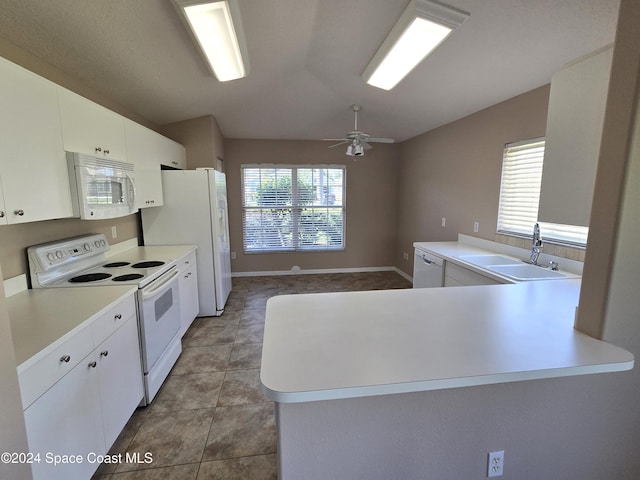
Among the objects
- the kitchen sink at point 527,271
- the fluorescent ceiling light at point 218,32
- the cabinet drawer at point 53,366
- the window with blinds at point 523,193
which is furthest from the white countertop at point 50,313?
the window with blinds at point 523,193

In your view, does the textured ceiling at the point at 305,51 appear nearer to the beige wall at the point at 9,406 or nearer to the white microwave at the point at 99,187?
the white microwave at the point at 99,187

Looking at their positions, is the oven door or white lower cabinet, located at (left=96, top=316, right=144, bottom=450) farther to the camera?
the oven door

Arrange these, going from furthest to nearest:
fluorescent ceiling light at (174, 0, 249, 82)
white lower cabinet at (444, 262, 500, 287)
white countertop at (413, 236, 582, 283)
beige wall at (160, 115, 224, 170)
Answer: beige wall at (160, 115, 224, 170) → white lower cabinet at (444, 262, 500, 287) → white countertop at (413, 236, 582, 283) → fluorescent ceiling light at (174, 0, 249, 82)

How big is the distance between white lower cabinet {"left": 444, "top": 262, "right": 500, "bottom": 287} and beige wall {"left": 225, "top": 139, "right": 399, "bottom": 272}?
2852mm

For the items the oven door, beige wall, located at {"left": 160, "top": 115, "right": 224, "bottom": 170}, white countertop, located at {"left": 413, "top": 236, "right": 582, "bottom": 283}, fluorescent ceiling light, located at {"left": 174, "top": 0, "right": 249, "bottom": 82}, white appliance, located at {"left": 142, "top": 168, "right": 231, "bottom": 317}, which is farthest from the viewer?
beige wall, located at {"left": 160, "top": 115, "right": 224, "bottom": 170}

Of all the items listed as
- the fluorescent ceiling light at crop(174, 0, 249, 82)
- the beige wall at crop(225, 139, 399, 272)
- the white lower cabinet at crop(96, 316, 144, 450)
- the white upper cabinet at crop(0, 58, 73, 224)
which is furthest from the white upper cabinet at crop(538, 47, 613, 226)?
the beige wall at crop(225, 139, 399, 272)

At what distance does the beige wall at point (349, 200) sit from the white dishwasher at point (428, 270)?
225 centimetres

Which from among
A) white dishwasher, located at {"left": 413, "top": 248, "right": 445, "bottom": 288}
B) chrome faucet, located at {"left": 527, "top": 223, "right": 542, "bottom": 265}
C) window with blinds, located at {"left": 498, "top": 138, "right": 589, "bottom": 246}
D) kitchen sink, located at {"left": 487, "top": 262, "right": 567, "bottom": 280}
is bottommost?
white dishwasher, located at {"left": 413, "top": 248, "right": 445, "bottom": 288}

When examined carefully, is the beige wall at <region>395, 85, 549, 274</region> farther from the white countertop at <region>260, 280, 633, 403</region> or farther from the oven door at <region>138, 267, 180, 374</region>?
the oven door at <region>138, 267, 180, 374</region>

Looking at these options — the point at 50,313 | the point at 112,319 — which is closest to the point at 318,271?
the point at 112,319

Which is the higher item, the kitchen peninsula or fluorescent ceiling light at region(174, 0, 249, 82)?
fluorescent ceiling light at region(174, 0, 249, 82)

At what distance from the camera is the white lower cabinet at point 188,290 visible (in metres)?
3.03

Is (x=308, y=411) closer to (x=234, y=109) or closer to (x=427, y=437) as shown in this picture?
(x=427, y=437)

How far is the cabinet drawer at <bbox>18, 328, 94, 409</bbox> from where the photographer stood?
113 centimetres
